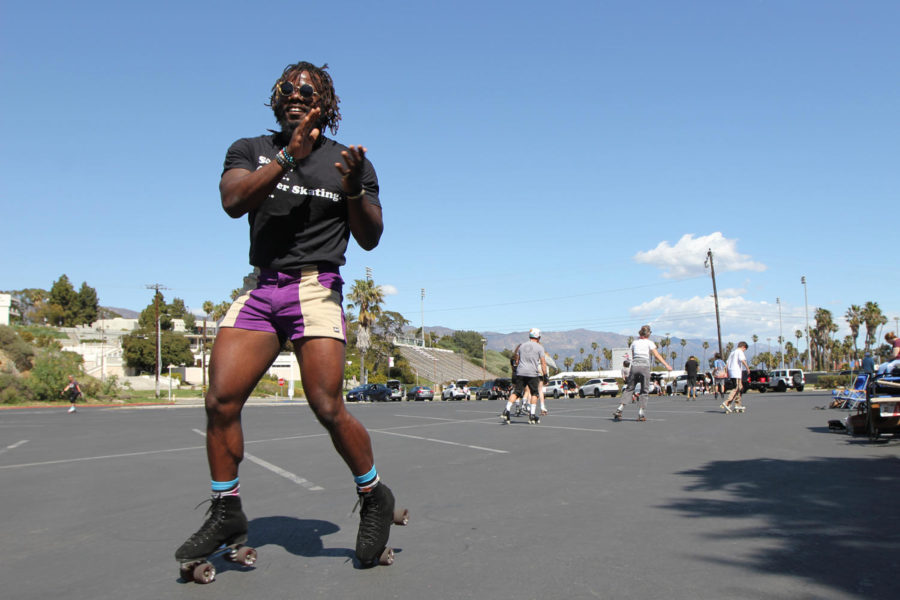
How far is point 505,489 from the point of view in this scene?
15.8 ft

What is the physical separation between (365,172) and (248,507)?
2.52 m

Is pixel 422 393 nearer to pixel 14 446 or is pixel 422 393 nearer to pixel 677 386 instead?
pixel 677 386

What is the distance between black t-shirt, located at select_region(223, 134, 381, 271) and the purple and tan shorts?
6 centimetres

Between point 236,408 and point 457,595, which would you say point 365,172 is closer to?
point 236,408

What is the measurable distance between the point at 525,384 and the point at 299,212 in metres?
9.89

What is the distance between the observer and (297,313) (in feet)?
9.41

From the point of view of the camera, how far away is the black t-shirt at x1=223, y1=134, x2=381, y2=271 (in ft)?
9.46

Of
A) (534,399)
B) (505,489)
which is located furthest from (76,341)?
(505,489)

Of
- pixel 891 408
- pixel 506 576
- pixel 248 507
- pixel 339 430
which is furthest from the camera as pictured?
pixel 891 408

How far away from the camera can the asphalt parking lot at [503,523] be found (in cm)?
262

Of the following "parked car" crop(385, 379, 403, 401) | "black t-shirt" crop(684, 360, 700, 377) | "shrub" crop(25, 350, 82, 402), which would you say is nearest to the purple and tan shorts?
"black t-shirt" crop(684, 360, 700, 377)

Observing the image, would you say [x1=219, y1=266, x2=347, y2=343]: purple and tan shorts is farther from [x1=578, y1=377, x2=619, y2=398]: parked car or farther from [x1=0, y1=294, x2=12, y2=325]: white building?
[x1=0, y1=294, x2=12, y2=325]: white building

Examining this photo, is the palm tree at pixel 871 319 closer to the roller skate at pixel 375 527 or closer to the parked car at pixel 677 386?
the parked car at pixel 677 386

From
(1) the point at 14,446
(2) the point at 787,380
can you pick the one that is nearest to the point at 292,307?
(1) the point at 14,446
